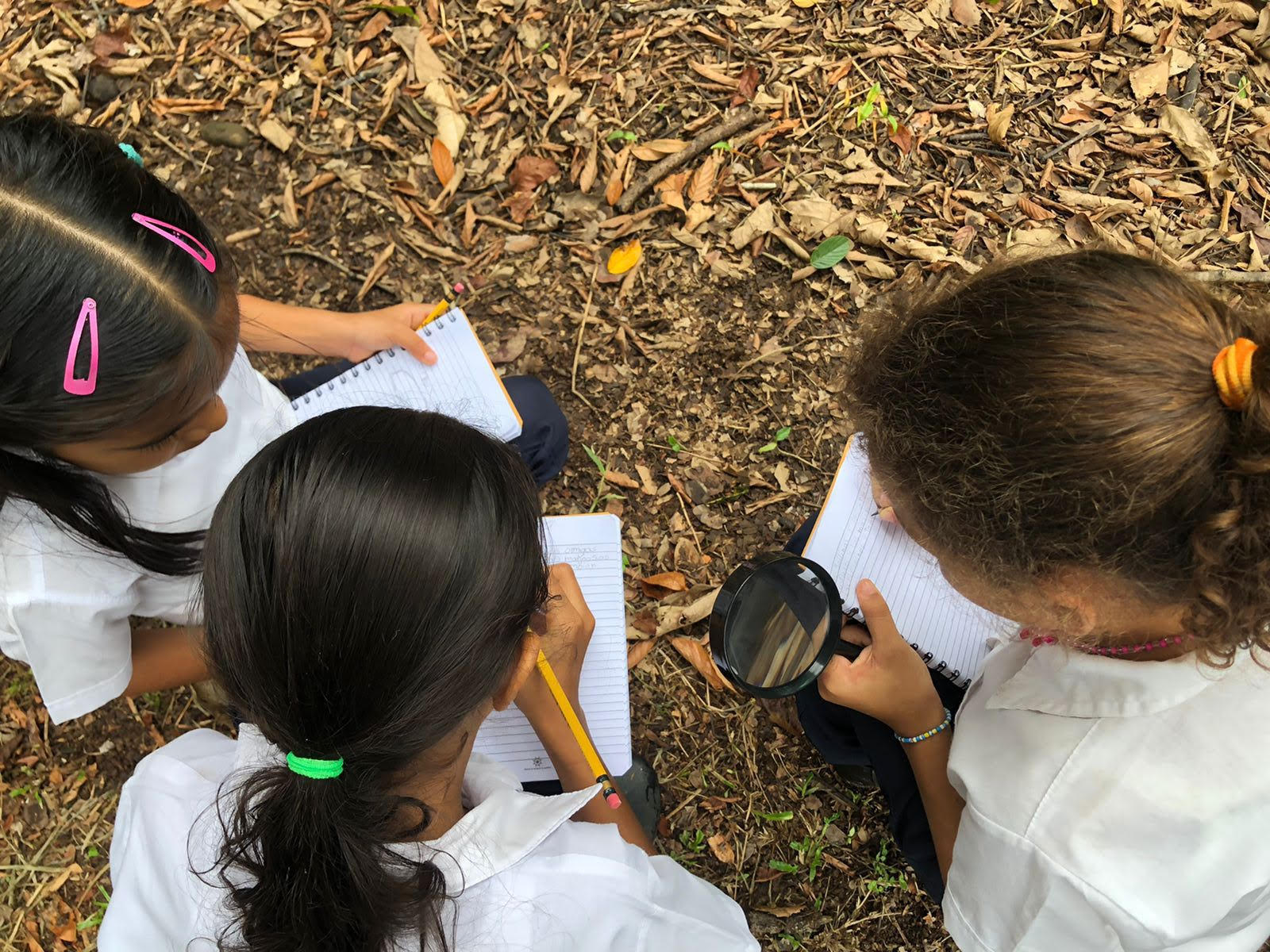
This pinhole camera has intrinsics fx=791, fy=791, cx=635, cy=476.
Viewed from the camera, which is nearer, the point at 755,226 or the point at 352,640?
the point at 352,640

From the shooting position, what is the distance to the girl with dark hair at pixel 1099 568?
0.97 meters

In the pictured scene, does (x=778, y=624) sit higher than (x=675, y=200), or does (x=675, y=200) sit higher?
(x=675, y=200)

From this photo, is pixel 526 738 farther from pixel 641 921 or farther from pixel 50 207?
pixel 50 207

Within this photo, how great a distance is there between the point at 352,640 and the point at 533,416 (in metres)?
1.18

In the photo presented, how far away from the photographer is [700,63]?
8.25 ft

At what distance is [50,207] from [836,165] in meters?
2.03

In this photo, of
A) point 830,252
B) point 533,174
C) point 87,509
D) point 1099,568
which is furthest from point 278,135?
point 1099,568

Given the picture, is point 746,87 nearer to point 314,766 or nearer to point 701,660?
point 701,660

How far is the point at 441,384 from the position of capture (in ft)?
6.53

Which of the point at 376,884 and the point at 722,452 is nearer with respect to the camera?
the point at 376,884

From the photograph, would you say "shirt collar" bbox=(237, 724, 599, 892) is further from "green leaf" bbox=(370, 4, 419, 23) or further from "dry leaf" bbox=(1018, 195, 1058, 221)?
"green leaf" bbox=(370, 4, 419, 23)

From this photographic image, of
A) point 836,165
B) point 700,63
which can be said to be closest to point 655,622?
point 836,165

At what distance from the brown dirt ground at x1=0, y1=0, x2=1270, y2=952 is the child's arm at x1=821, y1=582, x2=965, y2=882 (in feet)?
1.70

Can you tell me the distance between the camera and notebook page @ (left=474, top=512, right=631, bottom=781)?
176 cm
